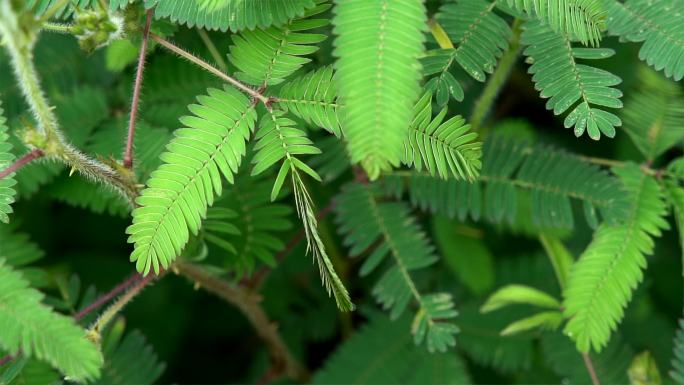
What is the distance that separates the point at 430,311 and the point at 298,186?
2.51ft

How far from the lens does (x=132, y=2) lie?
1773 mm

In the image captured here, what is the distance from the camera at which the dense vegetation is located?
1.58m

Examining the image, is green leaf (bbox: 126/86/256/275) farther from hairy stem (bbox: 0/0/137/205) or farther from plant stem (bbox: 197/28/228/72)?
plant stem (bbox: 197/28/228/72)

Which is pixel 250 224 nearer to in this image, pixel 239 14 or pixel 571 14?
pixel 239 14

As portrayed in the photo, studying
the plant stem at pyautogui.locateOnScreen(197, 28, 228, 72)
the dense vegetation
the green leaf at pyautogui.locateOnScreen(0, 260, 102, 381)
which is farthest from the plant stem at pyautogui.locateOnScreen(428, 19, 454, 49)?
the green leaf at pyautogui.locateOnScreen(0, 260, 102, 381)

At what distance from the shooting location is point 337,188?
294cm

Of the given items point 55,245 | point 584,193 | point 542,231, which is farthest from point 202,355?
point 584,193

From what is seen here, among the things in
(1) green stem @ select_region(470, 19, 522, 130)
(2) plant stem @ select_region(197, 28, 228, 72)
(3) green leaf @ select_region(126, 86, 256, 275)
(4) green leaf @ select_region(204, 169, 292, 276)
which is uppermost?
(2) plant stem @ select_region(197, 28, 228, 72)

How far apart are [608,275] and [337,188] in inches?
50.4

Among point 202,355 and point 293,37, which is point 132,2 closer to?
point 293,37

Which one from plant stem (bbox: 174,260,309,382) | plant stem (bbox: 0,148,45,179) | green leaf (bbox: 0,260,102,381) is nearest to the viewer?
green leaf (bbox: 0,260,102,381)

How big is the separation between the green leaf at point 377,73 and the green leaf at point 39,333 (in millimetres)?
723

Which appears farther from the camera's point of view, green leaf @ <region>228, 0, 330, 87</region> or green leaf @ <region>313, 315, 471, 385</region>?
green leaf @ <region>313, 315, 471, 385</region>

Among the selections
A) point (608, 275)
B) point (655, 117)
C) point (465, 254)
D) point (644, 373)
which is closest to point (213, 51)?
point (465, 254)
